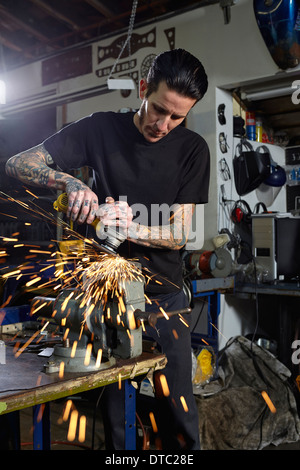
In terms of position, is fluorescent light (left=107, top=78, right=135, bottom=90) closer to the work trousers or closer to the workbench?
the work trousers

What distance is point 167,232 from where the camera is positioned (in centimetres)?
180

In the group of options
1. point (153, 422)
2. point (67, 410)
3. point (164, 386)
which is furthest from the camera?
point (67, 410)

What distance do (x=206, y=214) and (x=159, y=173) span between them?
6.56 ft

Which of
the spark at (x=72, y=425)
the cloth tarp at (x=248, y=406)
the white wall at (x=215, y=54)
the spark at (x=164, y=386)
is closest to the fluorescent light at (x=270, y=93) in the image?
the white wall at (x=215, y=54)

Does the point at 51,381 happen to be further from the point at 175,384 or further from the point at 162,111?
the point at 162,111

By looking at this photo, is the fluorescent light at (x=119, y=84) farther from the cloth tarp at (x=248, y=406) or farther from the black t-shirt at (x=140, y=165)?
the cloth tarp at (x=248, y=406)

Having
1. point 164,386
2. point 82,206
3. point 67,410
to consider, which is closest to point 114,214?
point 82,206

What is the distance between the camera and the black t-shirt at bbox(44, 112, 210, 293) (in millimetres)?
1825

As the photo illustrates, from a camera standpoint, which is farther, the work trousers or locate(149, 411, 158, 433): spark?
locate(149, 411, 158, 433): spark

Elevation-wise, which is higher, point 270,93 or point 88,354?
point 270,93

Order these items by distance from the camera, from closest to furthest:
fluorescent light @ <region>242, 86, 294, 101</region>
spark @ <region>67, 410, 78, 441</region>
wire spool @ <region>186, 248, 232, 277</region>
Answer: spark @ <region>67, 410, 78, 441</region>, wire spool @ <region>186, 248, 232, 277</region>, fluorescent light @ <region>242, 86, 294, 101</region>

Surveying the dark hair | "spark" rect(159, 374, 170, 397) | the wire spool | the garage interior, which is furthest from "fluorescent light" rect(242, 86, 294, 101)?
"spark" rect(159, 374, 170, 397)

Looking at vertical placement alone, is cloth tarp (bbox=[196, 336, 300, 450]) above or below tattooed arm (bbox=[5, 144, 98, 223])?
below

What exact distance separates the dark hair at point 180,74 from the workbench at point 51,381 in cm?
96
